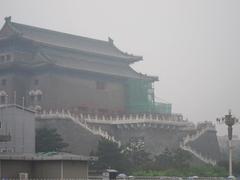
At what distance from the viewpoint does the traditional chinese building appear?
1960 inches

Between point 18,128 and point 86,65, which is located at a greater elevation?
point 86,65

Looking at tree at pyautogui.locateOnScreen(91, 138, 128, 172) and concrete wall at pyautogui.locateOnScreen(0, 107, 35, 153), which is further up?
concrete wall at pyautogui.locateOnScreen(0, 107, 35, 153)

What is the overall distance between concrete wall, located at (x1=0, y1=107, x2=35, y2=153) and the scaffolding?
18163mm

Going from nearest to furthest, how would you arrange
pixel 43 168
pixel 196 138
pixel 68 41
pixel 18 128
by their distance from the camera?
1. pixel 43 168
2. pixel 18 128
3. pixel 196 138
4. pixel 68 41

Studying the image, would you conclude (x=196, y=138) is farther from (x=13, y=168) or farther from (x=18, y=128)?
(x=13, y=168)

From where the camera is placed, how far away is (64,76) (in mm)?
50625

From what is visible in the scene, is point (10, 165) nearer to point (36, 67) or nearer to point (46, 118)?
point (46, 118)

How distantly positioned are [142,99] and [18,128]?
20663mm

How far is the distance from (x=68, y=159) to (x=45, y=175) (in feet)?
3.79

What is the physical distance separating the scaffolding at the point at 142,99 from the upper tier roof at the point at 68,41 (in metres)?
3.05

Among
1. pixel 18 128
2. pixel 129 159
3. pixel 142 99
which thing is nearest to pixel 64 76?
pixel 142 99

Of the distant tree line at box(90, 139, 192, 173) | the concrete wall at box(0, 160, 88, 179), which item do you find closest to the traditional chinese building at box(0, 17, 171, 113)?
the distant tree line at box(90, 139, 192, 173)

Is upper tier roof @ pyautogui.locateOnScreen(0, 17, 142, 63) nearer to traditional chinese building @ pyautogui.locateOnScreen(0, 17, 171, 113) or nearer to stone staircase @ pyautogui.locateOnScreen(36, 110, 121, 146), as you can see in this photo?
traditional chinese building @ pyautogui.locateOnScreen(0, 17, 171, 113)

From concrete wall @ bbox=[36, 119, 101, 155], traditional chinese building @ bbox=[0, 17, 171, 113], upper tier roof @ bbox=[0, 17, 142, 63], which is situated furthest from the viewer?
upper tier roof @ bbox=[0, 17, 142, 63]
